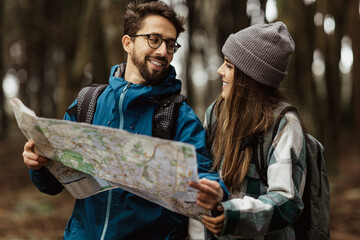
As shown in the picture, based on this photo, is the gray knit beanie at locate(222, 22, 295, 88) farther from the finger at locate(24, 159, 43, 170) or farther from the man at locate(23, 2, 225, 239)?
the finger at locate(24, 159, 43, 170)

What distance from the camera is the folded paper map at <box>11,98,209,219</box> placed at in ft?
4.86

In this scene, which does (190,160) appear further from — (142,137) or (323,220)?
(323,220)

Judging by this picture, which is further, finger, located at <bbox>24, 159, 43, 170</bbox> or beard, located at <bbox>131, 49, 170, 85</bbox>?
beard, located at <bbox>131, 49, 170, 85</bbox>

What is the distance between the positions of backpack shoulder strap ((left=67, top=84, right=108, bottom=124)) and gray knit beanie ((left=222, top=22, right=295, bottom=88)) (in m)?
0.81

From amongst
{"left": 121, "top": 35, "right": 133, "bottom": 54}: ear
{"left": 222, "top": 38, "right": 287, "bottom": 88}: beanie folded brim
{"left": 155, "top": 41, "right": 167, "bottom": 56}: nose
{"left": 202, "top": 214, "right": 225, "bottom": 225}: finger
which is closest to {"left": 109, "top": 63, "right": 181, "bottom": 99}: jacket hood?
{"left": 155, "top": 41, "right": 167, "bottom": 56}: nose

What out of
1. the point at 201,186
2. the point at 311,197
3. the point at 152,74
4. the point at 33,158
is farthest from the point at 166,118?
the point at 311,197

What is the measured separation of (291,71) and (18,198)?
21.9ft

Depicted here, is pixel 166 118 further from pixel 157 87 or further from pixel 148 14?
pixel 148 14

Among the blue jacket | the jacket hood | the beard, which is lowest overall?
the blue jacket

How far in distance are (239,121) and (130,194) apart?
2.23 feet

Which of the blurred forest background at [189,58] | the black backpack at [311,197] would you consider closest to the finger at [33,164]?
the black backpack at [311,197]

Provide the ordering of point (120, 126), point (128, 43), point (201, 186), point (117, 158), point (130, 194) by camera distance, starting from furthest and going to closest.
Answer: point (128, 43), point (120, 126), point (130, 194), point (117, 158), point (201, 186)

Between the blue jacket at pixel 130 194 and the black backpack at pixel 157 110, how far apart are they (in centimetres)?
3

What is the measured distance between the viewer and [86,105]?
2197 mm
